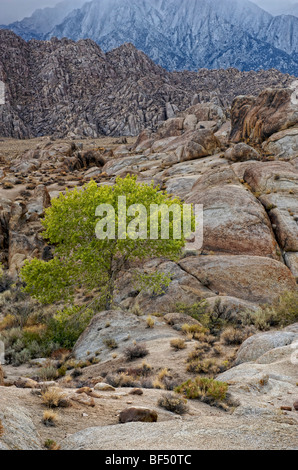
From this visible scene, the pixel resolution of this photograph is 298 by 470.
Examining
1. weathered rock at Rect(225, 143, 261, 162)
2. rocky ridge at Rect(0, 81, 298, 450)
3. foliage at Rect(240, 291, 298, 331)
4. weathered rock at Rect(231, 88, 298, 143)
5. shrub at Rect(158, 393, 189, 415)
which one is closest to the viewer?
rocky ridge at Rect(0, 81, 298, 450)

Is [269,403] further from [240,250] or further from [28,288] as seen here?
[240,250]

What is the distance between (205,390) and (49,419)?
4338 mm

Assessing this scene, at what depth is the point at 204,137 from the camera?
49375 millimetres

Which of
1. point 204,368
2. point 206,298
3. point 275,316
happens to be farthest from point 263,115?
point 204,368

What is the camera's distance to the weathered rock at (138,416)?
21.4 ft

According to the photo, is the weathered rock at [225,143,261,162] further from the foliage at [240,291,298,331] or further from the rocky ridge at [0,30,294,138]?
the rocky ridge at [0,30,294,138]

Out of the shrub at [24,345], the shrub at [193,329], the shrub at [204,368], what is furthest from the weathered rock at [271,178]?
the shrub at [24,345]

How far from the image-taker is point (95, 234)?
17.8 m

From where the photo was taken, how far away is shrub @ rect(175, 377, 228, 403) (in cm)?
826

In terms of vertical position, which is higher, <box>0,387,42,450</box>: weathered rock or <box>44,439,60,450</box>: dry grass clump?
<box>0,387,42,450</box>: weathered rock

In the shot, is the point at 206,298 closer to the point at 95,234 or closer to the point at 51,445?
the point at 95,234

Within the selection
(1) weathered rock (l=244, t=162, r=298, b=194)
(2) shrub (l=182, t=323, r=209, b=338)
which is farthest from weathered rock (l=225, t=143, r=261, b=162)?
(2) shrub (l=182, t=323, r=209, b=338)

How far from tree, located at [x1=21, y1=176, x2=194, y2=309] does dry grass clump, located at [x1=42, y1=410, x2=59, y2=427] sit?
10707 mm

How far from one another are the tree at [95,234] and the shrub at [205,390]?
29.4ft
